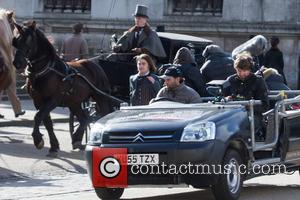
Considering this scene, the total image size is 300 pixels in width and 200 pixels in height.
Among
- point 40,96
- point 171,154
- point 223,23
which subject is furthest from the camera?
point 223,23

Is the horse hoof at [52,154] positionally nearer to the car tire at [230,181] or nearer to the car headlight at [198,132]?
the car tire at [230,181]

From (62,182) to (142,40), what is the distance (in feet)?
13.8

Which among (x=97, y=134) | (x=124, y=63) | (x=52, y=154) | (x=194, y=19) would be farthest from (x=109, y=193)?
(x=194, y=19)

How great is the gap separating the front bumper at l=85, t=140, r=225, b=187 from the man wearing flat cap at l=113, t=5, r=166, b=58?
603cm

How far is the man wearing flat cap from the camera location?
16.8 meters

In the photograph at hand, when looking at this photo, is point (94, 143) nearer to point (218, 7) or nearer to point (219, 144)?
point (219, 144)

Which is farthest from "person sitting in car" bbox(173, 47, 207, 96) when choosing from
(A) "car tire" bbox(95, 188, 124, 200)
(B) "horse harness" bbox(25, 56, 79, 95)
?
(A) "car tire" bbox(95, 188, 124, 200)

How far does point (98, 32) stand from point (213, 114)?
19.1 metres

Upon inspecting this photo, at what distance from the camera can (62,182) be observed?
1347 centimetres

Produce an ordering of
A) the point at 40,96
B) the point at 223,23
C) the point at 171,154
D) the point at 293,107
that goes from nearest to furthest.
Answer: the point at 171,154 → the point at 293,107 → the point at 40,96 → the point at 223,23

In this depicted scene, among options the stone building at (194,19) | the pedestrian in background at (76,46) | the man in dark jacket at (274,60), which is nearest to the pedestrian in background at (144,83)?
the pedestrian in background at (76,46)

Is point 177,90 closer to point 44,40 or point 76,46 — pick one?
point 44,40

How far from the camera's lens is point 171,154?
1076 cm

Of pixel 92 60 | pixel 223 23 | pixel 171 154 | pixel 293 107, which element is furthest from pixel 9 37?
pixel 223 23
